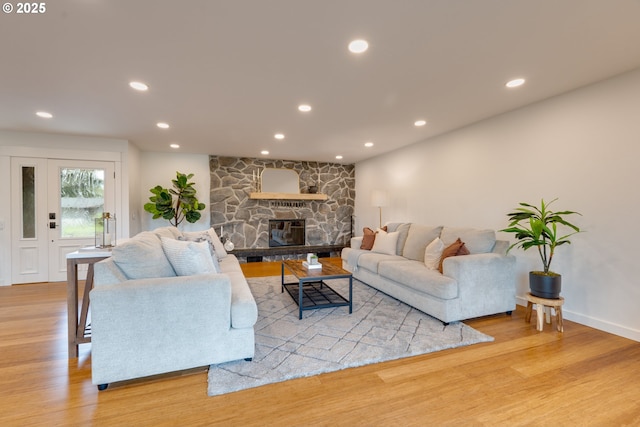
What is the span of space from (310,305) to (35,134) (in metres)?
5.03

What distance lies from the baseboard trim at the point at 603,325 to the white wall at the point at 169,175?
6.09 meters

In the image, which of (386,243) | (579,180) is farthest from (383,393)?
(579,180)

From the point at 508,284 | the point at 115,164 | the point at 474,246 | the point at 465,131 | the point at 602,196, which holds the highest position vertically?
the point at 465,131

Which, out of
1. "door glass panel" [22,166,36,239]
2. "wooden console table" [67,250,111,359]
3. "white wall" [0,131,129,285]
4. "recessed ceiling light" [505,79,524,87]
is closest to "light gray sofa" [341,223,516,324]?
"recessed ceiling light" [505,79,524,87]

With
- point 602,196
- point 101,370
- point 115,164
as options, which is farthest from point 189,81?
point 602,196

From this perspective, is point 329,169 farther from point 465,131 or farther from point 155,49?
point 155,49

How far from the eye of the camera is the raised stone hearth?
243 inches

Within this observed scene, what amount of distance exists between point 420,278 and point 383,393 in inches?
58.3

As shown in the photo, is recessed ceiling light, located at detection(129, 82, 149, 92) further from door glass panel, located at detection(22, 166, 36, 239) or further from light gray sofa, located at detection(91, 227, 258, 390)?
door glass panel, located at detection(22, 166, 36, 239)

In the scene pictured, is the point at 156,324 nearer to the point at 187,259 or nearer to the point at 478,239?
the point at 187,259

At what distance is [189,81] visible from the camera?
2592mm

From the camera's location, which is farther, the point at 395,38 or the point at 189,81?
the point at 189,81

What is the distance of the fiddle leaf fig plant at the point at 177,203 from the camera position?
17.1ft

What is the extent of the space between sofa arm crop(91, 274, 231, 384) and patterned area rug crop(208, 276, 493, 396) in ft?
0.93
